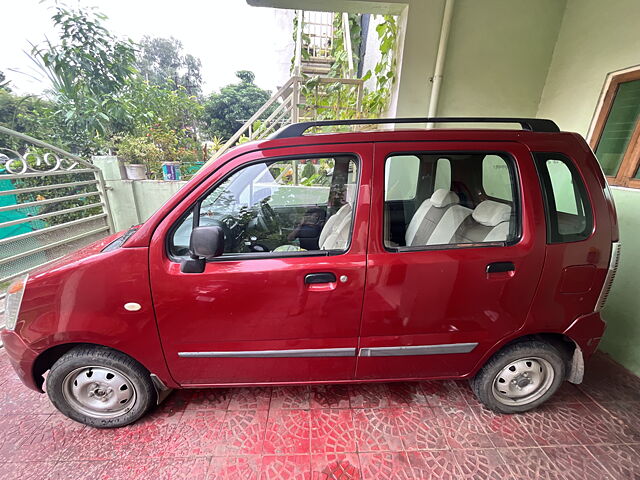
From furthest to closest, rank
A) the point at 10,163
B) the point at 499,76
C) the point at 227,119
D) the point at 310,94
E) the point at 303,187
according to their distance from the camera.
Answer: the point at 227,119 < the point at 310,94 < the point at 499,76 < the point at 10,163 < the point at 303,187

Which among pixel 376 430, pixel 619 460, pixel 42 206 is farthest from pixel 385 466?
pixel 42 206

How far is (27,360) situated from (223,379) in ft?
3.62

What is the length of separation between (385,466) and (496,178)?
196 centimetres

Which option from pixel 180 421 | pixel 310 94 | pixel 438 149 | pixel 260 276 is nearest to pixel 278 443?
pixel 180 421

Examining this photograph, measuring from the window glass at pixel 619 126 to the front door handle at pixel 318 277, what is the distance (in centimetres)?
291

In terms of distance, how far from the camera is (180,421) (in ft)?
5.83

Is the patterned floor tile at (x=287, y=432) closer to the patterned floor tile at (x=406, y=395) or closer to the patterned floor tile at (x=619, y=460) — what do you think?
the patterned floor tile at (x=406, y=395)

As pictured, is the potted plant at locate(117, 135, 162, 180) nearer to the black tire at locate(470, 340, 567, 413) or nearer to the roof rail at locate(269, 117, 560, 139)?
the roof rail at locate(269, 117, 560, 139)

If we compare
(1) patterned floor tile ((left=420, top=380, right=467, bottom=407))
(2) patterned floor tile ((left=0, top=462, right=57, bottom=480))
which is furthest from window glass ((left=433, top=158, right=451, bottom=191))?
(2) patterned floor tile ((left=0, top=462, right=57, bottom=480))

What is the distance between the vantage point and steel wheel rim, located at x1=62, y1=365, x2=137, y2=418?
1647 millimetres

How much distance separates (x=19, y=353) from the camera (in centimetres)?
156

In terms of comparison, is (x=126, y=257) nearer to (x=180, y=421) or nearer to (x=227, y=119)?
(x=180, y=421)

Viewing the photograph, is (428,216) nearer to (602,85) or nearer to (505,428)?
(505,428)

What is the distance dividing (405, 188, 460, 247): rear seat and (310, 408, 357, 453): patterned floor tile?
1235 mm
